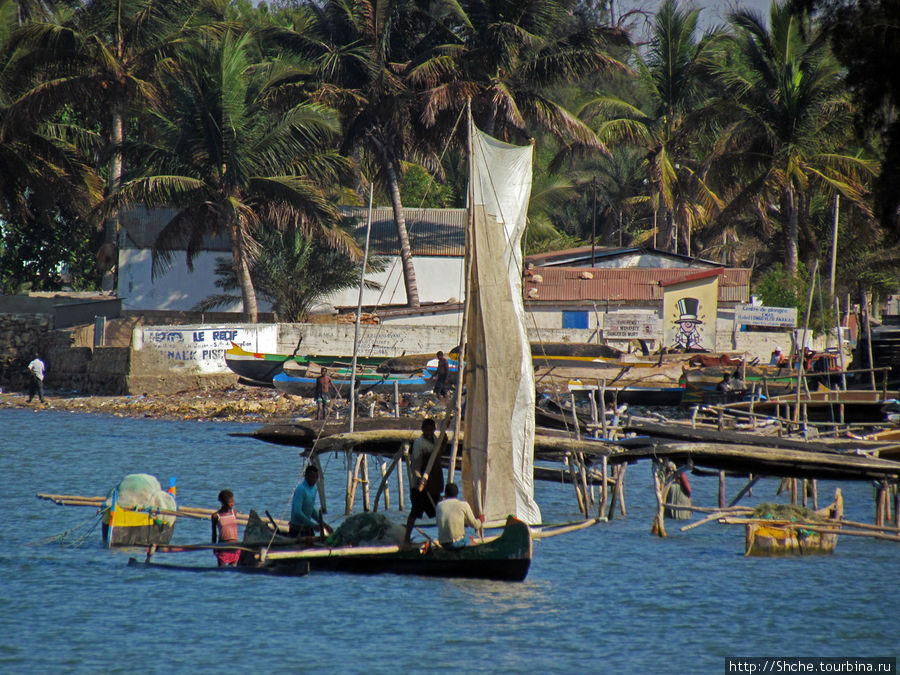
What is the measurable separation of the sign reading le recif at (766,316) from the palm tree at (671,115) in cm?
666

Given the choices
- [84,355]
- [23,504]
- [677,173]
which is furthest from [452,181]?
[23,504]

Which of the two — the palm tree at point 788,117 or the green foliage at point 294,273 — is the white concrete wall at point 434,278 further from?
the palm tree at point 788,117

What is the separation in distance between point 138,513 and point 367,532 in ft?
15.3

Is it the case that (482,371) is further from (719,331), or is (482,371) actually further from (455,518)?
(719,331)

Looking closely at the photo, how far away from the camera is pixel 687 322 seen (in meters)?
45.5

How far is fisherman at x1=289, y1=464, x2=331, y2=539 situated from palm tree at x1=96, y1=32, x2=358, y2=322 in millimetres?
26735

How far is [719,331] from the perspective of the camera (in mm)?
46625

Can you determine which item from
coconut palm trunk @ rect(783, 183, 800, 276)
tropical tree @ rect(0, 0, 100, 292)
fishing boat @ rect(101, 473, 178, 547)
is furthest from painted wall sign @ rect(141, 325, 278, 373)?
coconut palm trunk @ rect(783, 183, 800, 276)

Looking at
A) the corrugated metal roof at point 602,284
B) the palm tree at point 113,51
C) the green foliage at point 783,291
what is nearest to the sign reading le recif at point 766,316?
the corrugated metal roof at point 602,284

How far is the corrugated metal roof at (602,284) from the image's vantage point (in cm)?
4638

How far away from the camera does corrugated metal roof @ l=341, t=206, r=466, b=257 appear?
Answer: 50.7 meters

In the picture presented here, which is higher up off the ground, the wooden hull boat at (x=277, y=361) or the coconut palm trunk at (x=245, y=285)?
the coconut palm trunk at (x=245, y=285)

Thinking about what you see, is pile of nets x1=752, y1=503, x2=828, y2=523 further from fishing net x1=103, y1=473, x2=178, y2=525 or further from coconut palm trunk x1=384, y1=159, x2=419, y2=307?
coconut palm trunk x1=384, y1=159, x2=419, y2=307

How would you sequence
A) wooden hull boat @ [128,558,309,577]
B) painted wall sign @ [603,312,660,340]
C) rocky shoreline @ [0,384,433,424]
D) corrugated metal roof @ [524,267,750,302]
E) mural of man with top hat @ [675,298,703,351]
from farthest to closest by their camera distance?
corrugated metal roof @ [524,267,750,302]
mural of man with top hat @ [675,298,703,351]
painted wall sign @ [603,312,660,340]
rocky shoreline @ [0,384,433,424]
wooden hull boat @ [128,558,309,577]
